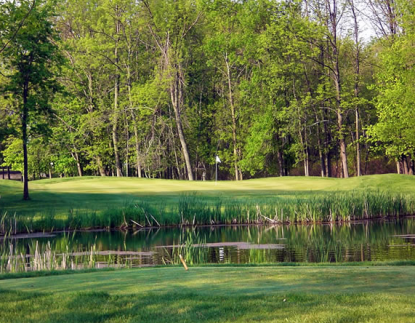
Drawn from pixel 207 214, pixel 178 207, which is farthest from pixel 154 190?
pixel 207 214

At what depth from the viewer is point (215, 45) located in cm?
6041

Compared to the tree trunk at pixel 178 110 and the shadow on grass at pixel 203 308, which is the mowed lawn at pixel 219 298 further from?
the tree trunk at pixel 178 110

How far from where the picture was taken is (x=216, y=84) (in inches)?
2544

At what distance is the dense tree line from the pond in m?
23.1

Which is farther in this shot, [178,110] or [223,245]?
[178,110]

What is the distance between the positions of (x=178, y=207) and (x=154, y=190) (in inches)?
344

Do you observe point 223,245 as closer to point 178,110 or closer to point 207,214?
point 207,214

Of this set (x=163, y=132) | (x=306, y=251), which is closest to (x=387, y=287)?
(x=306, y=251)

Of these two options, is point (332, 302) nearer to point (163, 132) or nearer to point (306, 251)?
point (306, 251)

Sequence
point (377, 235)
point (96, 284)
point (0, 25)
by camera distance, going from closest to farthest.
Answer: point (96, 284), point (0, 25), point (377, 235)

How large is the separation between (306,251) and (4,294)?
13459mm

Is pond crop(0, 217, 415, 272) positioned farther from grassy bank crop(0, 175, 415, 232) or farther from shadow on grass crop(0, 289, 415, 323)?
shadow on grass crop(0, 289, 415, 323)

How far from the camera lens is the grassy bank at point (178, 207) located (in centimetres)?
3059

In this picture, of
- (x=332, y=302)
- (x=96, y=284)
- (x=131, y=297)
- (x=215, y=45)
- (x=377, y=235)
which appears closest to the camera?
(x=332, y=302)
